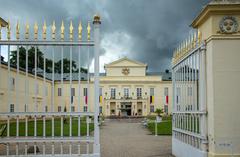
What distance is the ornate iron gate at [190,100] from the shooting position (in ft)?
24.5

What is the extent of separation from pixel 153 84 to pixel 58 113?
58.2 m

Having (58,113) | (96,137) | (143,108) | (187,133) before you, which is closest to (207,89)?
(187,133)

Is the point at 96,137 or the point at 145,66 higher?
the point at 145,66

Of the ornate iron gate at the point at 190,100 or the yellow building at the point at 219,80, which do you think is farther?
the ornate iron gate at the point at 190,100

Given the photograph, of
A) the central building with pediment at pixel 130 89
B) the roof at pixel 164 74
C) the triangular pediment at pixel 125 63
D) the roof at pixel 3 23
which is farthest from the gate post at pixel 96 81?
the roof at pixel 164 74

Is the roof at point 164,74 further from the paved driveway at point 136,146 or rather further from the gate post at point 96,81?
the gate post at point 96,81

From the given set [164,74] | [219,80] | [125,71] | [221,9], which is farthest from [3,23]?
[164,74]

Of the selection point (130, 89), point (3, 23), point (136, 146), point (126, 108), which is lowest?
point (126, 108)

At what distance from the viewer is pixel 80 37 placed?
24.0 ft

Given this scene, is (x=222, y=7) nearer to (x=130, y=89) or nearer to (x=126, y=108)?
(x=126, y=108)

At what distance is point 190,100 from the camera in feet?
28.7

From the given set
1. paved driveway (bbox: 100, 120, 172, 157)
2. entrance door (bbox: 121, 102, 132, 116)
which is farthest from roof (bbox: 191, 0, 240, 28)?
entrance door (bbox: 121, 102, 132, 116)

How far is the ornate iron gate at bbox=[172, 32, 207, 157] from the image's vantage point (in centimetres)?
746

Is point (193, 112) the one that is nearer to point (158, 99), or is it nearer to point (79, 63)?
point (79, 63)
